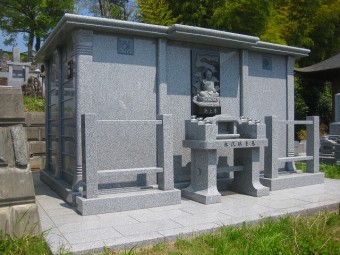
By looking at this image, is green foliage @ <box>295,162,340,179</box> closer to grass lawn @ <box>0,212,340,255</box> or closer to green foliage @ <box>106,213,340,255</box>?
green foliage @ <box>106,213,340,255</box>

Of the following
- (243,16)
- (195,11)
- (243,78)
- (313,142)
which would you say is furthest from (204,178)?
(195,11)

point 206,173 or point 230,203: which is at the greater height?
point 206,173

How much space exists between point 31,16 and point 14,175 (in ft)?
92.8

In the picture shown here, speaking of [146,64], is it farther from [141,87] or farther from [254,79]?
[254,79]

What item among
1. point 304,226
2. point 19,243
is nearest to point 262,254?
point 304,226

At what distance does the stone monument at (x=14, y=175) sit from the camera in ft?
13.1

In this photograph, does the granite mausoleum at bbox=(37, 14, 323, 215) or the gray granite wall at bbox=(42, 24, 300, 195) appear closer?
the granite mausoleum at bbox=(37, 14, 323, 215)

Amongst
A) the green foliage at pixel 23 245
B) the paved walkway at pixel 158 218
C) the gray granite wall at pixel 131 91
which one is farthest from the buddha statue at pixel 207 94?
the green foliage at pixel 23 245

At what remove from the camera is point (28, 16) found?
29.1 metres

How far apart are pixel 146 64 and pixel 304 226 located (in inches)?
144

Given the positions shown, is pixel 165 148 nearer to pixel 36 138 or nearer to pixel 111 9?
pixel 36 138

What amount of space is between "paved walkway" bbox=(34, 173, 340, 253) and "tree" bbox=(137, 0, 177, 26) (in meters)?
10.5

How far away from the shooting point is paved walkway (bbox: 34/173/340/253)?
4066 millimetres

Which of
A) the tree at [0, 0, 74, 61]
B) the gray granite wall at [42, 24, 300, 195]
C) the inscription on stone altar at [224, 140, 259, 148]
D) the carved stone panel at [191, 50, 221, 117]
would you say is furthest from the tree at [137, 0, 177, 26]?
the tree at [0, 0, 74, 61]
